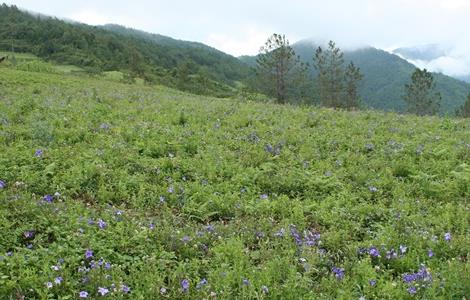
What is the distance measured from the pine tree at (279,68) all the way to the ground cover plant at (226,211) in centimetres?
6215

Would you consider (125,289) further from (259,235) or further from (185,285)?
(259,235)

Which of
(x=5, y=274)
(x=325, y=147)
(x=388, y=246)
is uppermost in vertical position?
(x=325, y=147)

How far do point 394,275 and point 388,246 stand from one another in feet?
1.96

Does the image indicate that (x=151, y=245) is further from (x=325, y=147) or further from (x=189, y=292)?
(x=325, y=147)

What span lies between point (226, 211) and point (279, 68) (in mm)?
68910

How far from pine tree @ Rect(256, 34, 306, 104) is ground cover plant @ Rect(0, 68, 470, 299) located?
204 feet

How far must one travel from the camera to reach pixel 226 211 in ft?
25.3

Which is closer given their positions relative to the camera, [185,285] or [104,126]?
[185,285]

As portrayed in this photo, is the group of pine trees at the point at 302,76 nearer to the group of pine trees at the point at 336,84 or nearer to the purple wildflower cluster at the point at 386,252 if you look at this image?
the group of pine trees at the point at 336,84

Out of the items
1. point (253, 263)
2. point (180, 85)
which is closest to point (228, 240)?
point (253, 263)

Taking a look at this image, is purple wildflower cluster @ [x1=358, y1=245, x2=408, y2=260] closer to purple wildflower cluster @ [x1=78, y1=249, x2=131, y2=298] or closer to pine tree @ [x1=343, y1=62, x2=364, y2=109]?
purple wildflower cluster @ [x1=78, y1=249, x2=131, y2=298]

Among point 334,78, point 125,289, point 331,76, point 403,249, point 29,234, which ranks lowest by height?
point 125,289

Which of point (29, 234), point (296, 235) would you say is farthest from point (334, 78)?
point (29, 234)

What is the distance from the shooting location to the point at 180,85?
115 metres
